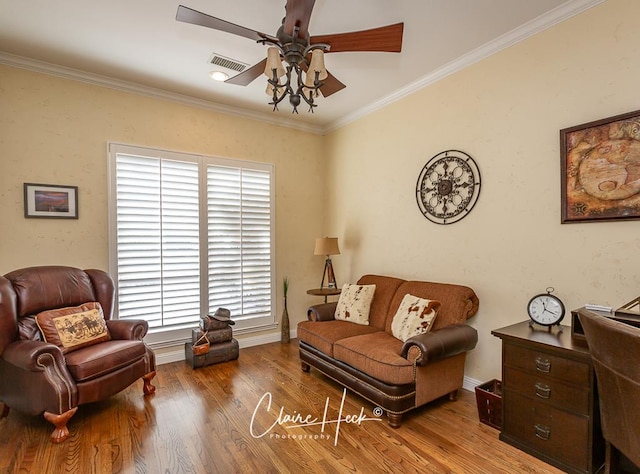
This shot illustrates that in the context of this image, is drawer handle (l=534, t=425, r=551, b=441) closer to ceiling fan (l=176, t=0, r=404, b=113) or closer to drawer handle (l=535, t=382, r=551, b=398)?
drawer handle (l=535, t=382, r=551, b=398)

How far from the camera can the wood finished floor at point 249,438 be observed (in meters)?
1.92

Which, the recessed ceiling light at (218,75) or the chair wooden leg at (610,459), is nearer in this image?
the chair wooden leg at (610,459)

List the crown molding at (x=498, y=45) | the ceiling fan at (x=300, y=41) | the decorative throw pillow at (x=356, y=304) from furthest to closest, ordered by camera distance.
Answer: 1. the decorative throw pillow at (x=356, y=304)
2. the crown molding at (x=498, y=45)
3. the ceiling fan at (x=300, y=41)

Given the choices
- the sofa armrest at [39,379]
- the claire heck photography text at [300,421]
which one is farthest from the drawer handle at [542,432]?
the sofa armrest at [39,379]

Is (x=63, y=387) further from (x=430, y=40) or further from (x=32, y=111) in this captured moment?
(x=430, y=40)

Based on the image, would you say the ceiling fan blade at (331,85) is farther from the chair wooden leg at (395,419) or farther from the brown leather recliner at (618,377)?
the chair wooden leg at (395,419)

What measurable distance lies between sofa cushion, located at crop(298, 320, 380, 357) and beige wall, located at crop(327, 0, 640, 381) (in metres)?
0.85

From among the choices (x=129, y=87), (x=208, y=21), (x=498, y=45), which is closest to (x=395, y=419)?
(x=208, y=21)

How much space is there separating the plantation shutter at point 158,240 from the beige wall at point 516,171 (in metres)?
2.21

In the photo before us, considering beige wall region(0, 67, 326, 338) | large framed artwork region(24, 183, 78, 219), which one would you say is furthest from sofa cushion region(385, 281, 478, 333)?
large framed artwork region(24, 183, 78, 219)

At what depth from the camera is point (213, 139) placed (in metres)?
3.89

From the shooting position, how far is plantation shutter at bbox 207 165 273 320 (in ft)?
12.7

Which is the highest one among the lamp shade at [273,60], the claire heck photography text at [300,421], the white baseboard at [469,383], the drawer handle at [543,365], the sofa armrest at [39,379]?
the lamp shade at [273,60]

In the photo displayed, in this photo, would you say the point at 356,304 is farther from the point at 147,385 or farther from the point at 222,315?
the point at 147,385
